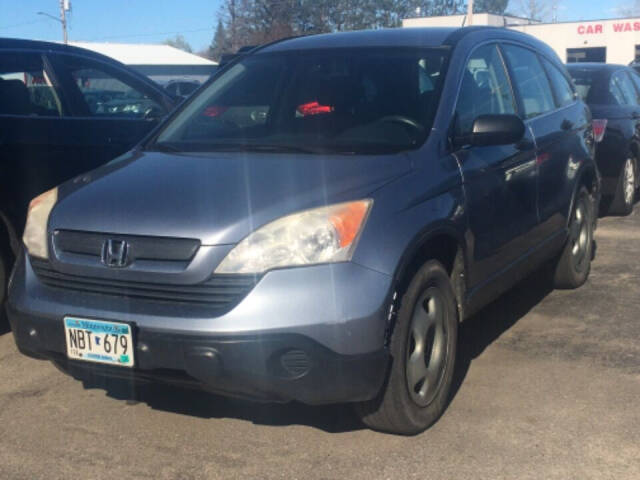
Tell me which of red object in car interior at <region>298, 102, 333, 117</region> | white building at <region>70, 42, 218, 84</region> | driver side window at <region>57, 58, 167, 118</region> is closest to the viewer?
red object in car interior at <region>298, 102, 333, 117</region>

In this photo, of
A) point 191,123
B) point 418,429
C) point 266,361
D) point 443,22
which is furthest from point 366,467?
point 443,22

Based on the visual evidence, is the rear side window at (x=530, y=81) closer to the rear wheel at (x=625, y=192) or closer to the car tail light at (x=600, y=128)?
the car tail light at (x=600, y=128)

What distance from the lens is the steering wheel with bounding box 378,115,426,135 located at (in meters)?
4.01

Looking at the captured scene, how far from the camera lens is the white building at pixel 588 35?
46.4m

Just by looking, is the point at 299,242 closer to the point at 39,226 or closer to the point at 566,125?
the point at 39,226

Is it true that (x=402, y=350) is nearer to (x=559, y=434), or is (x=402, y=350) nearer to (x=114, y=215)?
(x=559, y=434)

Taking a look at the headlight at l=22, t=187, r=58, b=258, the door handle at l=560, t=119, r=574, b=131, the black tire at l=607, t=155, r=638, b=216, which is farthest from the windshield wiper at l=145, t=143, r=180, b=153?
the black tire at l=607, t=155, r=638, b=216

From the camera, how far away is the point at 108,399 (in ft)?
13.6

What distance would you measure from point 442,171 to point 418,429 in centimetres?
114

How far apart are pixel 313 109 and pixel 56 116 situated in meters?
1.96

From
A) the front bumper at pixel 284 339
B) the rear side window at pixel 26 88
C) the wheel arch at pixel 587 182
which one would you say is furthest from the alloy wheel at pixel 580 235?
the rear side window at pixel 26 88

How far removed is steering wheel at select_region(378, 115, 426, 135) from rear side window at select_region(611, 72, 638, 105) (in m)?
5.70

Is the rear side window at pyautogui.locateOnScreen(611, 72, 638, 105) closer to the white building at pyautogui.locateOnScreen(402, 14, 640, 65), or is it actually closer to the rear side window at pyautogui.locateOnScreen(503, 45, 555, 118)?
the rear side window at pyautogui.locateOnScreen(503, 45, 555, 118)

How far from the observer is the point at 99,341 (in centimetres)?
331
